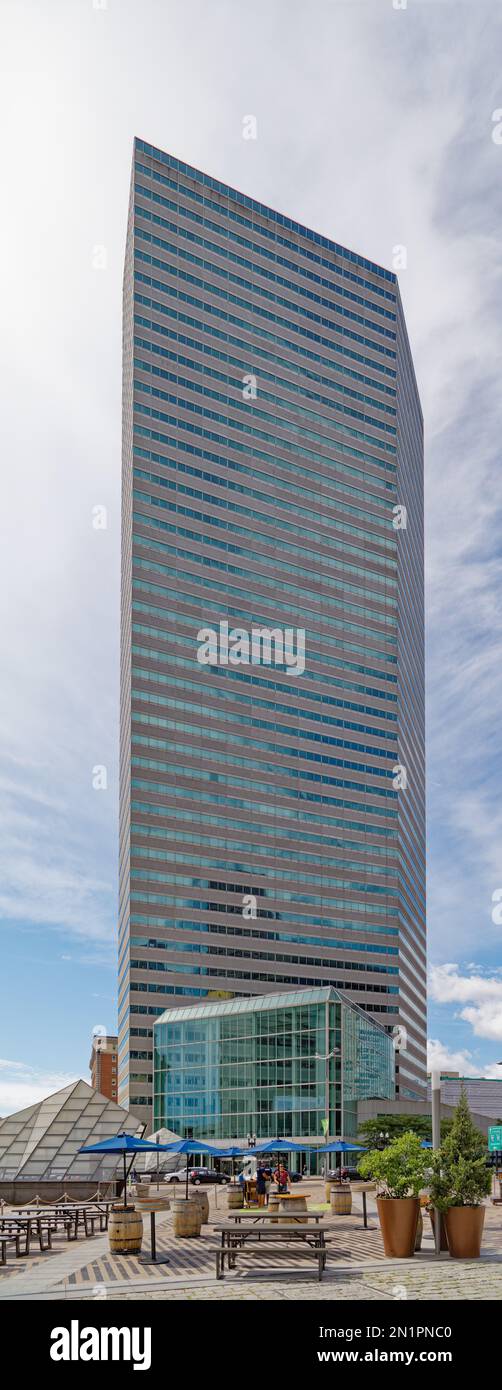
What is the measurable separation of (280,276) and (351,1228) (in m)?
146

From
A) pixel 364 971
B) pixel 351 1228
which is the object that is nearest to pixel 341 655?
pixel 364 971

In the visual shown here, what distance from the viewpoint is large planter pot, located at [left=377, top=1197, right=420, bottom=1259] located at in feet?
69.2

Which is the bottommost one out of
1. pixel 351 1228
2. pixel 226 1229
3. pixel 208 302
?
pixel 351 1228

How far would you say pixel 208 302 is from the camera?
148 m

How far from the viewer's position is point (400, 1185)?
20.8 m

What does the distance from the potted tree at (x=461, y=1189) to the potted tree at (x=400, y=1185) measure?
0.39 metres

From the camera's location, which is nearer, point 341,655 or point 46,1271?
point 46,1271

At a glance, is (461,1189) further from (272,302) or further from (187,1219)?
(272,302)

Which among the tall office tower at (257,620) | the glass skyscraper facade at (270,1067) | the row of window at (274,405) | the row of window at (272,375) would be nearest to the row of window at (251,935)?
the tall office tower at (257,620)

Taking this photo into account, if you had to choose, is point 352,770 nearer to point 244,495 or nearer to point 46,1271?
point 244,495

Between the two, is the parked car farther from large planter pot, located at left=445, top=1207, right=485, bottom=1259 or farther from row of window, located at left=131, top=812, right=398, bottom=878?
row of window, located at left=131, top=812, right=398, bottom=878

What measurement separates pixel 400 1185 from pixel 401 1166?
33 centimetres

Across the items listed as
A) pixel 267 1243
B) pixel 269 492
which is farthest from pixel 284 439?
pixel 267 1243

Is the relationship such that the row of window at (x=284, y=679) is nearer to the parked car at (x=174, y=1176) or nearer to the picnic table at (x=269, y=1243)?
the parked car at (x=174, y=1176)
